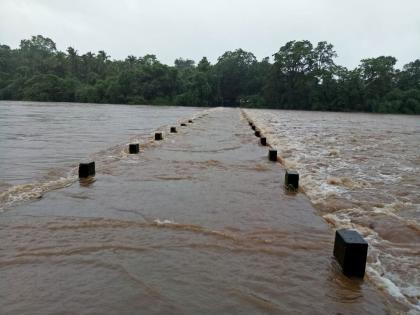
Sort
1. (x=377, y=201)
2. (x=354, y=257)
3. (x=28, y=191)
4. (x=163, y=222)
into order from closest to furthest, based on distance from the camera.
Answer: (x=354, y=257), (x=163, y=222), (x=28, y=191), (x=377, y=201)

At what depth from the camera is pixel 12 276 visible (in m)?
3.33

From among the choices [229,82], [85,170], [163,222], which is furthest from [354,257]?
[229,82]

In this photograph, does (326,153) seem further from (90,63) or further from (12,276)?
(90,63)

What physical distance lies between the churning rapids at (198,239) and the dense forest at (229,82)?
65.3 meters

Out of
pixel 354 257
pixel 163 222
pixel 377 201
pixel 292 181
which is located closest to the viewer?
pixel 354 257

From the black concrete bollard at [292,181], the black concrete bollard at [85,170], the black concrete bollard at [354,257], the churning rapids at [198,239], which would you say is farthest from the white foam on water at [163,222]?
the black concrete bollard at [85,170]

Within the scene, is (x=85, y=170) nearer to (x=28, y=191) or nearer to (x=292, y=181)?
(x=28, y=191)

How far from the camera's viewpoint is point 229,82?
86.1 m

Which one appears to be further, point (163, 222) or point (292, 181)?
point (292, 181)

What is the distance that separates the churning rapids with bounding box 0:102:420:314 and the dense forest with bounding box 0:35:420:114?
65300 millimetres

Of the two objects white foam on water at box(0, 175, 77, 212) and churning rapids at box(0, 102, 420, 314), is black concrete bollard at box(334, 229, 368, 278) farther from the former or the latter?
white foam on water at box(0, 175, 77, 212)

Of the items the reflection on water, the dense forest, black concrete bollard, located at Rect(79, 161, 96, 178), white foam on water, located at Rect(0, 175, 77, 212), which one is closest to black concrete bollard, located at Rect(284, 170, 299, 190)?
the reflection on water

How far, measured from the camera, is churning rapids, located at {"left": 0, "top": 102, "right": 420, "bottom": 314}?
3092 mm

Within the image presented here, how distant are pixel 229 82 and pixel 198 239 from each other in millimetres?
83837
